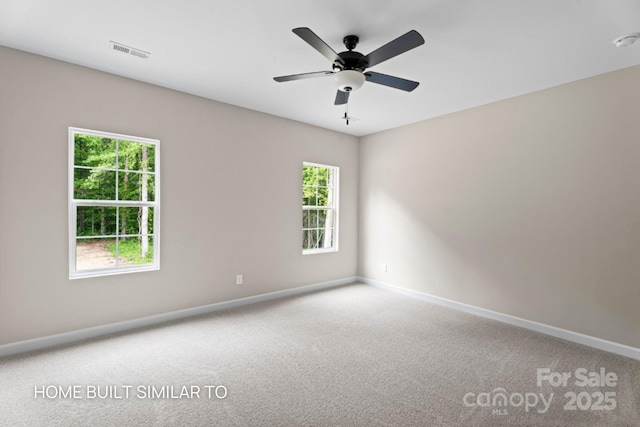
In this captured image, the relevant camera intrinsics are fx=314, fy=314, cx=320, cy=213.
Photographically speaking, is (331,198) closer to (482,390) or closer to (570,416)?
(482,390)

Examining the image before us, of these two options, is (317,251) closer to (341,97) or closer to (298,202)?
(298,202)

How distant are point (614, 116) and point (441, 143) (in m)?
1.84

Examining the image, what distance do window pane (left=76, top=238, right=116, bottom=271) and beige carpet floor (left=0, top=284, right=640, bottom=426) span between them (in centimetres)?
77

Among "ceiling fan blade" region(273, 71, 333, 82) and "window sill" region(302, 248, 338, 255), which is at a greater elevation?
"ceiling fan blade" region(273, 71, 333, 82)

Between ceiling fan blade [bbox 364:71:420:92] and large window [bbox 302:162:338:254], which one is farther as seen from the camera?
large window [bbox 302:162:338:254]

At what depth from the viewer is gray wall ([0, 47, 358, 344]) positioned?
2818 millimetres

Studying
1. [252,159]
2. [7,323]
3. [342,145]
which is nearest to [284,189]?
[252,159]

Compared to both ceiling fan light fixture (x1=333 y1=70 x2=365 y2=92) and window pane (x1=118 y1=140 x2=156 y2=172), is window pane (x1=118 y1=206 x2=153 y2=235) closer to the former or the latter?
window pane (x1=118 y1=140 x2=156 y2=172)

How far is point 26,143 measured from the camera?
2.84 m

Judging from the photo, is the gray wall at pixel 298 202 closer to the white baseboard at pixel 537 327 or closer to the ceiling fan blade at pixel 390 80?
the white baseboard at pixel 537 327

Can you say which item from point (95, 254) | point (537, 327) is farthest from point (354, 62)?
point (537, 327)

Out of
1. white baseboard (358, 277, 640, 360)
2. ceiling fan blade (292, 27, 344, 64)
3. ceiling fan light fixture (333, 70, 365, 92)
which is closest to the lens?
ceiling fan blade (292, 27, 344, 64)

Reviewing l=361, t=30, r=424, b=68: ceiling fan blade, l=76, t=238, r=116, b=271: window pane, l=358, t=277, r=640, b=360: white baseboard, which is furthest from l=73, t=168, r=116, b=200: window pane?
l=358, t=277, r=640, b=360: white baseboard

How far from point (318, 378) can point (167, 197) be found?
2596mm
